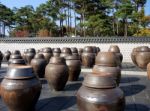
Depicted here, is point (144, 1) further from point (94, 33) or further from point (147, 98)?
point (147, 98)

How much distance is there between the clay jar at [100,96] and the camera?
392 centimetres

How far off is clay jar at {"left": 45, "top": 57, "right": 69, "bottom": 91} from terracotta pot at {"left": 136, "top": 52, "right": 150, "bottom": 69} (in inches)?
195

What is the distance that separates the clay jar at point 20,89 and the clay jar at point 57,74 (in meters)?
1.65

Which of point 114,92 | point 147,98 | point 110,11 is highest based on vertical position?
point 110,11

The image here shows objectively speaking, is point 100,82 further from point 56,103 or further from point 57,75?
point 57,75

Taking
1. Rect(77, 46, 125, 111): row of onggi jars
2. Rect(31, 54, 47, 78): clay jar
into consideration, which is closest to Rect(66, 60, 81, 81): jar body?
Rect(31, 54, 47, 78): clay jar

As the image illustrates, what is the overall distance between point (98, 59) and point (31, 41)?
442 inches

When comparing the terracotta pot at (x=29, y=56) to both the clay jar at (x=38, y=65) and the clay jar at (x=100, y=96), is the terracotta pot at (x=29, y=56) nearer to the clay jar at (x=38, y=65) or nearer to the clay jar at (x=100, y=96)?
the clay jar at (x=38, y=65)

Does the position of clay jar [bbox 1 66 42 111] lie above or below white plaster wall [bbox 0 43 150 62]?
below

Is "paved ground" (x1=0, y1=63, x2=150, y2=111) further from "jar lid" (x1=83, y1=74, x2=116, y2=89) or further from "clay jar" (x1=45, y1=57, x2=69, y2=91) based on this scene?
"jar lid" (x1=83, y1=74, x2=116, y2=89)

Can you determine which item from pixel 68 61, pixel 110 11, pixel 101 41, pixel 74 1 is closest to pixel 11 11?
pixel 74 1

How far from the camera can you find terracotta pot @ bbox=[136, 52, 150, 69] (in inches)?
412

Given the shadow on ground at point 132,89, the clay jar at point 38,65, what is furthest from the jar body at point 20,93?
the clay jar at point 38,65

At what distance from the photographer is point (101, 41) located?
15.9 m
